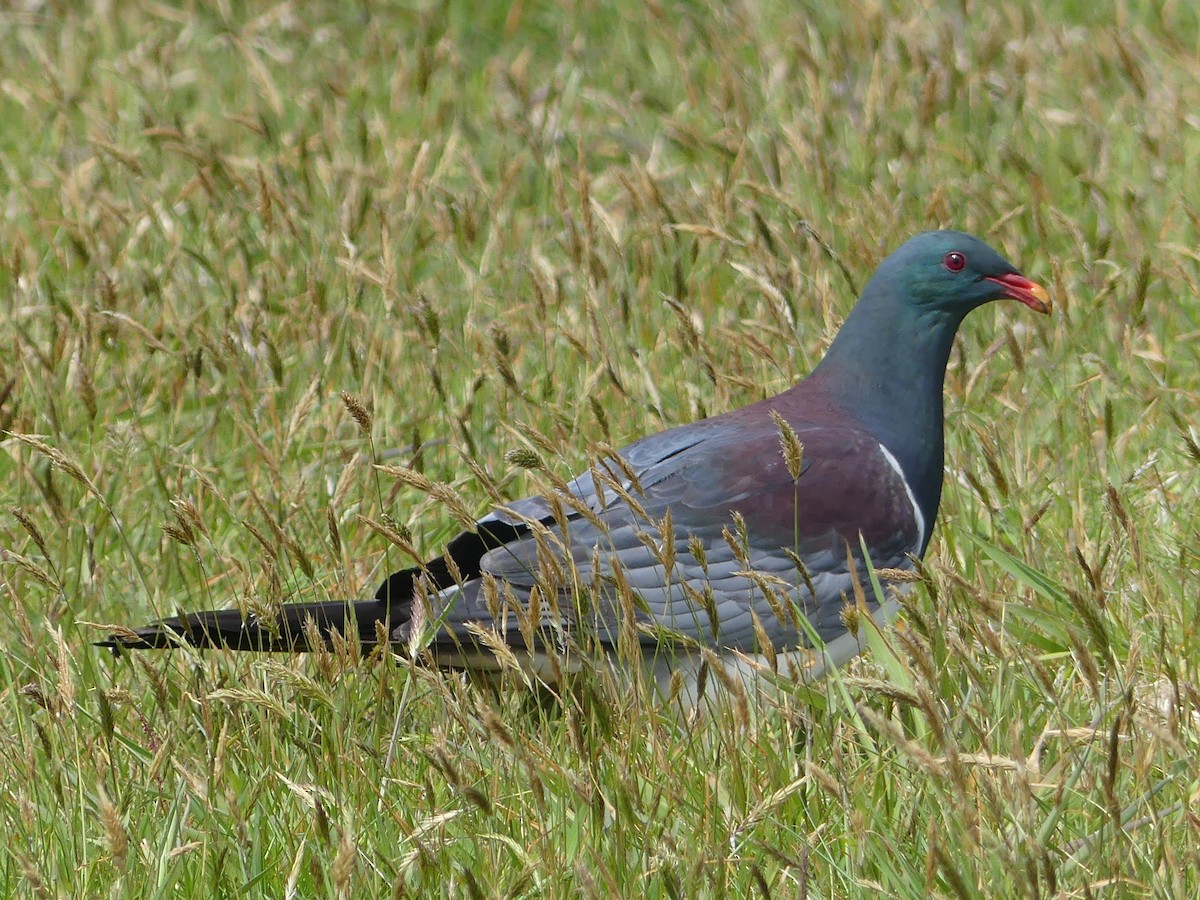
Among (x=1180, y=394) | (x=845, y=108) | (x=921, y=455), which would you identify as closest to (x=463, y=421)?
(x=921, y=455)

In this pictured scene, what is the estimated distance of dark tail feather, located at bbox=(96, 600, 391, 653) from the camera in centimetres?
329

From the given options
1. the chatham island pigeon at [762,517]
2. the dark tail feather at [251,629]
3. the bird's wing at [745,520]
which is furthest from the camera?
the bird's wing at [745,520]

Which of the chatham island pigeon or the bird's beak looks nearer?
the chatham island pigeon

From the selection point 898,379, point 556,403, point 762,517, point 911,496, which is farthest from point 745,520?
point 556,403

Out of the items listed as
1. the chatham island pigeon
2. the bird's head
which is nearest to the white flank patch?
the chatham island pigeon

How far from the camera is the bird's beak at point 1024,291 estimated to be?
14.1 feet

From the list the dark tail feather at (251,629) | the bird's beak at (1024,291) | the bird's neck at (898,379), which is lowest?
the dark tail feather at (251,629)

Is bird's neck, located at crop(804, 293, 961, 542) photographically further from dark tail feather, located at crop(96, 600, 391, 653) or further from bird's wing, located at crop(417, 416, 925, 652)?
dark tail feather, located at crop(96, 600, 391, 653)

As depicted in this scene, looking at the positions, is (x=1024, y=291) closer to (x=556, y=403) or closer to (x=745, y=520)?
(x=745, y=520)

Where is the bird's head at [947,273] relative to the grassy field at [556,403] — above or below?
above

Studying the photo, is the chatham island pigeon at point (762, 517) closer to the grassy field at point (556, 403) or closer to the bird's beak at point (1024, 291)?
the bird's beak at point (1024, 291)

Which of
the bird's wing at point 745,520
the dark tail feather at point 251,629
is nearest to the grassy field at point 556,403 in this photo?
the dark tail feather at point 251,629

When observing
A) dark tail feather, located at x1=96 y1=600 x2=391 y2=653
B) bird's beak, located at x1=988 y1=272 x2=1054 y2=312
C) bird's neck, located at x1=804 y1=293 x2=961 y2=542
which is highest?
bird's beak, located at x1=988 y1=272 x2=1054 y2=312

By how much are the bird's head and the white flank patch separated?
0.41 m
